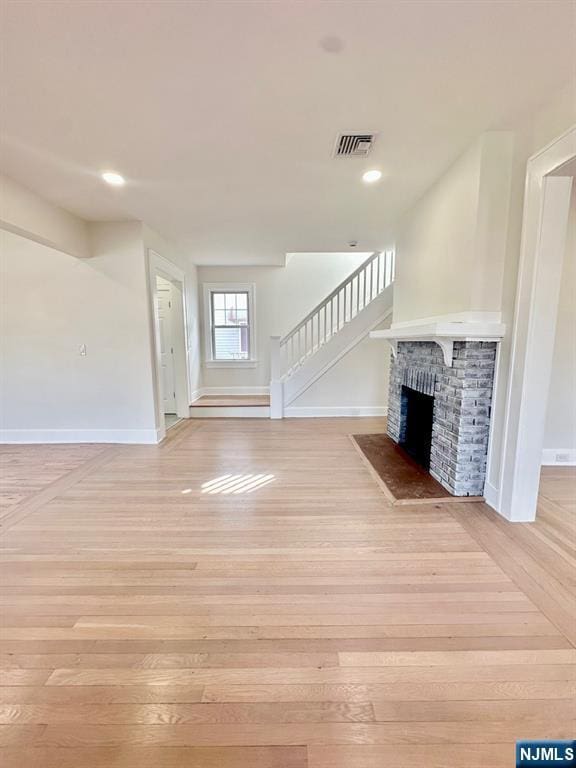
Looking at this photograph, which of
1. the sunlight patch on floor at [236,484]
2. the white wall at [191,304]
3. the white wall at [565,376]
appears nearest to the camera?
the sunlight patch on floor at [236,484]

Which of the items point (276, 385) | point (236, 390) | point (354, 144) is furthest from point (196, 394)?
point (354, 144)

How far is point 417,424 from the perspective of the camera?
3.73m

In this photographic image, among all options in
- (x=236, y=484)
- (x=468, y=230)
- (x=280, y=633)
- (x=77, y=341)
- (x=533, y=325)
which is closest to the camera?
(x=280, y=633)

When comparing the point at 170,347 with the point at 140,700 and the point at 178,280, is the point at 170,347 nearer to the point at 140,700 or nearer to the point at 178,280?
the point at 178,280

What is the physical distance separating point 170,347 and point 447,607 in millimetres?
5289

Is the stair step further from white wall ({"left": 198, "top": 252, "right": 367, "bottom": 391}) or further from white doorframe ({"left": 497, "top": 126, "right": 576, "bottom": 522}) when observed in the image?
white doorframe ({"left": 497, "top": 126, "right": 576, "bottom": 522})

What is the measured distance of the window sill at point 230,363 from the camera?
270 inches

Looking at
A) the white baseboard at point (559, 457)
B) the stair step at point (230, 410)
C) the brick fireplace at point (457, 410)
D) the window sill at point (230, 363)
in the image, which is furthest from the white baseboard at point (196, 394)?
the white baseboard at point (559, 457)

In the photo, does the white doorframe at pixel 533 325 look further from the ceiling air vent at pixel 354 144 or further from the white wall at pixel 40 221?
the white wall at pixel 40 221

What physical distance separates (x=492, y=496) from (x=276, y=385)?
355 centimetres

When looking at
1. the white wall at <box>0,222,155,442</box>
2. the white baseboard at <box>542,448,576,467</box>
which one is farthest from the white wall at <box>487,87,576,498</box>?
the white wall at <box>0,222,155,442</box>

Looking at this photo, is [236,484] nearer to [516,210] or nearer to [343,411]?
[343,411]

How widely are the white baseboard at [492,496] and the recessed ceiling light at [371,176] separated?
9.05 feet

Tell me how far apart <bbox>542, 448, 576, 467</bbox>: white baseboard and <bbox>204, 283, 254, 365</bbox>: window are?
16.5 ft
